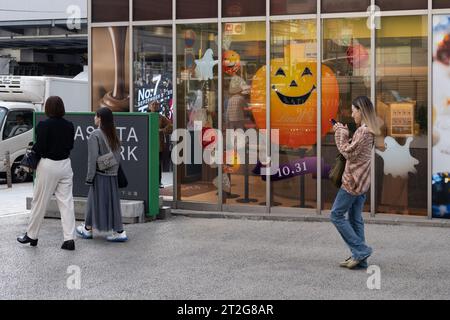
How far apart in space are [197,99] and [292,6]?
209cm

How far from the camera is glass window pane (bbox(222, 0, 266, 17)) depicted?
11492 millimetres

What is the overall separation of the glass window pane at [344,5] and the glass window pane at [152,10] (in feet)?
8.31

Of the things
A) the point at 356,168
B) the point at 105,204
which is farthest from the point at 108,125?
the point at 356,168

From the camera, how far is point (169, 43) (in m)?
12.0

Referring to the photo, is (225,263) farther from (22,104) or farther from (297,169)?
(22,104)

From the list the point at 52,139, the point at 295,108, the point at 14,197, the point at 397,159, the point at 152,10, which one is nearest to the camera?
the point at 52,139

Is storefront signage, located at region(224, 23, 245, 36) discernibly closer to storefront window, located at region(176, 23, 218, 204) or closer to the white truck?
storefront window, located at region(176, 23, 218, 204)

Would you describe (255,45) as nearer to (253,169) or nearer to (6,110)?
(253,169)

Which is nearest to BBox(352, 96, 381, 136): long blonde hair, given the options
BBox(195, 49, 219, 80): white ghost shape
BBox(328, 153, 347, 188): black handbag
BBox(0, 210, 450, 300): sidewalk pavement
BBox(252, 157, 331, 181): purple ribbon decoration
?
BBox(328, 153, 347, 188): black handbag

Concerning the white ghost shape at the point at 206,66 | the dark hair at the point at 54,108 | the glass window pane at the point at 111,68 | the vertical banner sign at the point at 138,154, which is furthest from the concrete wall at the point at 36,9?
the dark hair at the point at 54,108

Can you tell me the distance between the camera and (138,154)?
1097 centimetres

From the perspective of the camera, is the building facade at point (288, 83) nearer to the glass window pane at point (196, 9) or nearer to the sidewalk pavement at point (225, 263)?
the glass window pane at point (196, 9)

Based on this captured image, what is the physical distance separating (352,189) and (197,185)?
4.72m

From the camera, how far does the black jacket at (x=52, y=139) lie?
8.72m
